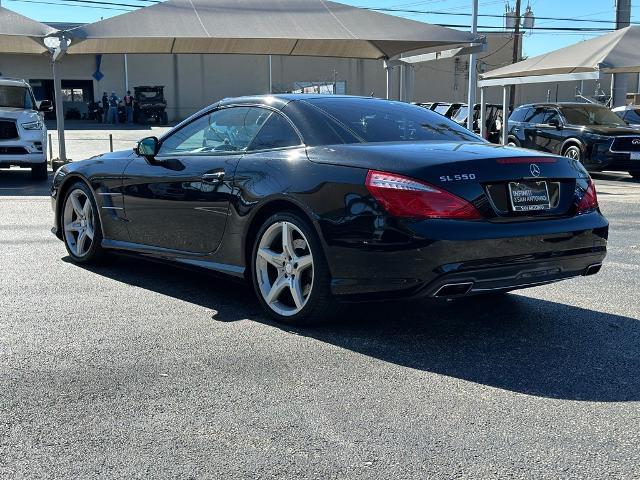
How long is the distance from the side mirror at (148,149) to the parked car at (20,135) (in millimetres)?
9512

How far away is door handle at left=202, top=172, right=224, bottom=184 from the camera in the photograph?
519cm

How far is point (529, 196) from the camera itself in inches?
173

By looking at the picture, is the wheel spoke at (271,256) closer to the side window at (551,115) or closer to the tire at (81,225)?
the tire at (81,225)

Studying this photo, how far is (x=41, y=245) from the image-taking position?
7793 mm

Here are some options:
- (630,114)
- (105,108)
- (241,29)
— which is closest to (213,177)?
(241,29)

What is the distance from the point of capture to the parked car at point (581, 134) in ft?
51.4

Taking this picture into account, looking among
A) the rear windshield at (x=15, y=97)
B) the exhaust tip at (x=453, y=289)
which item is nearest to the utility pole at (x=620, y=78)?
the rear windshield at (x=15, y=97)

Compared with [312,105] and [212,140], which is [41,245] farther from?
[312,105]

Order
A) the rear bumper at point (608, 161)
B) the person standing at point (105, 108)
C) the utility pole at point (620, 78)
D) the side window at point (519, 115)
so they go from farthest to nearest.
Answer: the person standing at point (105, 108) → the utility pole at point (620, 78) → the side window at point (519, 115) → the rear bumper at point (608, 161)

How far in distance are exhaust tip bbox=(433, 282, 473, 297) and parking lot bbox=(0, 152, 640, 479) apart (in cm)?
38

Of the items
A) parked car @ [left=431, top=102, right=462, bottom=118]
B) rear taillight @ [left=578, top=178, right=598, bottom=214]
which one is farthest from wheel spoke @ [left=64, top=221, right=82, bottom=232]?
parked car @ [left=431, top=102, right=462, bottom=118]

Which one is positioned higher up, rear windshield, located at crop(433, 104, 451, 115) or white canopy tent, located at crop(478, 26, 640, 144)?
white canopy tent, located at crop(478, 26, 640, 144)

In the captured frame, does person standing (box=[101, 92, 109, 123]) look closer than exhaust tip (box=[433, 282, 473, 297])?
No

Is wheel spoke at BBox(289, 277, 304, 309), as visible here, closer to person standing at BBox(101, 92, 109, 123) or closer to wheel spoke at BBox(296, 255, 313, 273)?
wheel spoke at BBox(296, 255, 313, 273)
